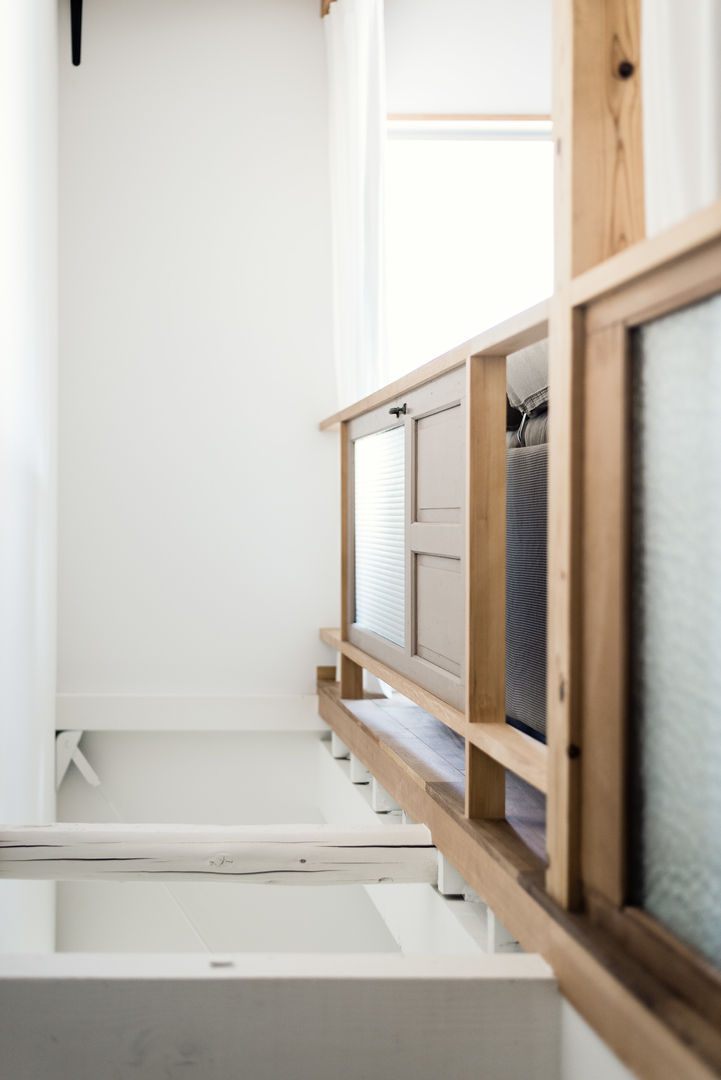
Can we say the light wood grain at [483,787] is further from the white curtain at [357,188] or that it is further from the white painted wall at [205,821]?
the white painted wall at [205,821]

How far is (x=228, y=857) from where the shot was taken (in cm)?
173

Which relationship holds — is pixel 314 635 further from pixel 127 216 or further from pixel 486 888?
pixel 486 888

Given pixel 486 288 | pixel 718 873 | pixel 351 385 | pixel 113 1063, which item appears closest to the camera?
pixel 718 873

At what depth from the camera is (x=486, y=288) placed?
3.83 metres

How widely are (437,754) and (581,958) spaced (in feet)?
3.37

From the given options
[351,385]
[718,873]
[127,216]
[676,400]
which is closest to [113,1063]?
[718,873]

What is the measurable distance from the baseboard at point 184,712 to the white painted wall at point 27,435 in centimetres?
15

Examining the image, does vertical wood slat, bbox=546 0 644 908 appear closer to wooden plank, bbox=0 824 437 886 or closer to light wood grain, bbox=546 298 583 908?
light wood grain, bbox=546 298 583 908

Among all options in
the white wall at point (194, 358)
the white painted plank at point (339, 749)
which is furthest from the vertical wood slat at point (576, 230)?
the white wall at point (194, 358)

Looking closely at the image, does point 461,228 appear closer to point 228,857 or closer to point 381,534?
point 381,534

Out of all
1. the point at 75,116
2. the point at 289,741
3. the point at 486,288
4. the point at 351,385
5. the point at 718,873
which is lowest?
the point at 289,741

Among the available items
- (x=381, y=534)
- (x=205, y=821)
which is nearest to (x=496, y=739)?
(x=381, y=534)

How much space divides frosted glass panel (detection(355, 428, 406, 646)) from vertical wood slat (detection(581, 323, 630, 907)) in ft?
3.64

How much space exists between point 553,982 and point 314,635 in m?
2.39
